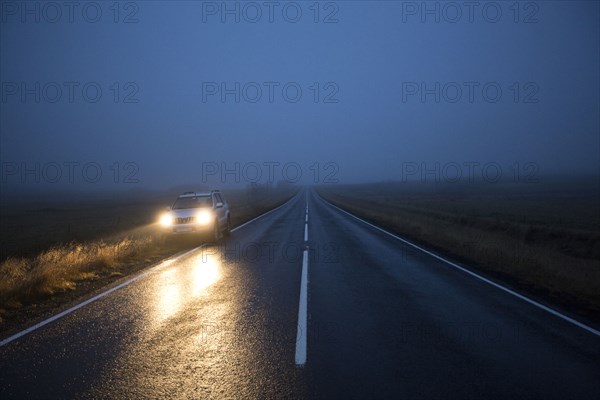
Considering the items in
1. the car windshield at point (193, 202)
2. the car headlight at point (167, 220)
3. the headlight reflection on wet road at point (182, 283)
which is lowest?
the headlight reflection on wet road at point (182, 283)

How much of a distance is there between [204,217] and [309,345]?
11064 millimetres

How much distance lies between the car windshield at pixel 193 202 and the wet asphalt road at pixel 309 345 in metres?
7.58

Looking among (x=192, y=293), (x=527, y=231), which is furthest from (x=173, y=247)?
(x=527, y=231)

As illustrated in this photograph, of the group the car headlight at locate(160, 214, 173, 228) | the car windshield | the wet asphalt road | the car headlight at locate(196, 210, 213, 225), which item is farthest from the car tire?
the wet asphalt road

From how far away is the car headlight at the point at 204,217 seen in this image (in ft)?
49.4

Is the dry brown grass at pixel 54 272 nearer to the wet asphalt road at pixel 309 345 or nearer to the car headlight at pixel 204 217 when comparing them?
the wet asphalt road at pixel 309 345

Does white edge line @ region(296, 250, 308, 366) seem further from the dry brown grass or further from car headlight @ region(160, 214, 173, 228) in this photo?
Answer: car headlight @ region(160, 214, 173, 228)

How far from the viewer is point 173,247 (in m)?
14.9

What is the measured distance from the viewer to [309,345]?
16.2ft

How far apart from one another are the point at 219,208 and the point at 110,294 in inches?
368

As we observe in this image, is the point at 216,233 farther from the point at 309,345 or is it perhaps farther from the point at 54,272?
the point at 309,345

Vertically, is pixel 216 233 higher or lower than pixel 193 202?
lower

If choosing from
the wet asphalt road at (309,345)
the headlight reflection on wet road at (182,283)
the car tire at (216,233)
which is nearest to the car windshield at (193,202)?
the car tire at (216,233)

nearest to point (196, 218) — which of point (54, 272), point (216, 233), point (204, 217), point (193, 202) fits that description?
point (204, 217)
